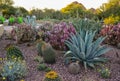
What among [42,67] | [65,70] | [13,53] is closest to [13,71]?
[42,67]

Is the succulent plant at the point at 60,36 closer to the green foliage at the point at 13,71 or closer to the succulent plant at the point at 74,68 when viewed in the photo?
the succulent plant at the point at 74,68

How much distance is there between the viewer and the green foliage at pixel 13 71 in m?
6.60

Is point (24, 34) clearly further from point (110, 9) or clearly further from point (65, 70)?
point (110, 9)

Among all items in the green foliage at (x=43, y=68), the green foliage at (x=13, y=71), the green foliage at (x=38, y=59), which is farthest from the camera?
the green foliage at (x=38, y=59)

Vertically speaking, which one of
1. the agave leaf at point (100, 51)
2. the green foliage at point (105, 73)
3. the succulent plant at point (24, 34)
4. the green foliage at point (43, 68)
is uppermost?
the succulent plant at point (24, 34)

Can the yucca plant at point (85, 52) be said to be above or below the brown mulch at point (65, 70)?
above

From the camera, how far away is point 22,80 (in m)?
6.32

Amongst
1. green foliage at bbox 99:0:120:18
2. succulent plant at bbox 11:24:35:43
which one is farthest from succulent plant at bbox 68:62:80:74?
green foliage at bbox 99:0:120:18

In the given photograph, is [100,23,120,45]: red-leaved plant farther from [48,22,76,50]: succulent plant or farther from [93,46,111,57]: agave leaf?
[93,46,111,57]: agave leaf

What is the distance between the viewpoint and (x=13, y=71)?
6.65m

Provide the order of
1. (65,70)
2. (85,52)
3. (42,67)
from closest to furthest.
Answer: (42,67) < (65,70) < (85,52)

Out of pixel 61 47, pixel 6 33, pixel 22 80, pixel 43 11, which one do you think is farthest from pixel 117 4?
pixel 22 80

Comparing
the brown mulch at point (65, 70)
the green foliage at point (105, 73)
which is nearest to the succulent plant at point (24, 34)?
the brown mulch at point (65, 70)

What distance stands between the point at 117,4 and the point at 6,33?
1645 centimetres
